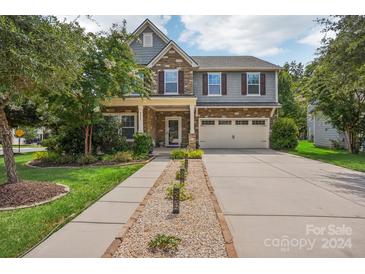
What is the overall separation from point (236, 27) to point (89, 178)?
19.3ft

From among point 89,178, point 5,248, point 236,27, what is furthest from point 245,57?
point 5,248

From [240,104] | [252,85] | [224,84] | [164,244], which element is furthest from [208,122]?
[164,244]

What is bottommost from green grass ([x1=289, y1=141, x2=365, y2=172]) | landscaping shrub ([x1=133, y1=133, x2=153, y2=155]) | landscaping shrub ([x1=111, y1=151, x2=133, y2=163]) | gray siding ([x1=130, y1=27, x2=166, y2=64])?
green grass ([x1=289, y1=141, x2=365, y2=172])

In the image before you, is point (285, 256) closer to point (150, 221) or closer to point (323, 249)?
point (323, 249)

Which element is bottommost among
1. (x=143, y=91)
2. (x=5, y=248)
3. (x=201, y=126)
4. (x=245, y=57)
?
(x=5, y=248)

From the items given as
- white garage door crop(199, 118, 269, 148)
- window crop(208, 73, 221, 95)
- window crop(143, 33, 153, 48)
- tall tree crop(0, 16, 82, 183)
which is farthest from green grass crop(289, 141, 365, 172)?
window crop(143, 33, 153, 48)

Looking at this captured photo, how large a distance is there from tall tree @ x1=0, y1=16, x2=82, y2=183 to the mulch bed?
4.28ft

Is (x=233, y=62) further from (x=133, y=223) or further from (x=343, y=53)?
(x=133, y=223)

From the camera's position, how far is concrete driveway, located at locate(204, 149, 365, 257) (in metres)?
3.57

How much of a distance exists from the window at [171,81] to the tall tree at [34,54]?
474 inches

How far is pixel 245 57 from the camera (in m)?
22.1

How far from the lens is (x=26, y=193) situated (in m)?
6.00

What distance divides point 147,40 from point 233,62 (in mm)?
6317

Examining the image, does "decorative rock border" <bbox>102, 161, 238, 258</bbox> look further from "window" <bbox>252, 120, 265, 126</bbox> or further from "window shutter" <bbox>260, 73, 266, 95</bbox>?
"window shutter" <bbox>260, 73, 266, 95</bbox>
